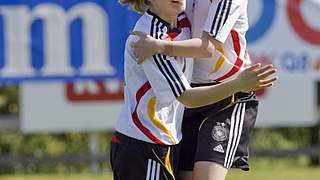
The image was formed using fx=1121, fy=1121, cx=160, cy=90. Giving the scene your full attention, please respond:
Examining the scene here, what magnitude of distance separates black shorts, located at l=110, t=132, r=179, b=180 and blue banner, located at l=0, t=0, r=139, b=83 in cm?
707

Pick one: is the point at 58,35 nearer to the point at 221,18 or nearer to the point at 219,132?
the point at 219,132

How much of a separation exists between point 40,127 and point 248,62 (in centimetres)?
749

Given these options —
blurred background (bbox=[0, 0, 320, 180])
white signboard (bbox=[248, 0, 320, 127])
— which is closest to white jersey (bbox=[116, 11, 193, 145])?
blurred background (bbox=[0, 0, 320, 180])

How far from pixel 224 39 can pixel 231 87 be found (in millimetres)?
297

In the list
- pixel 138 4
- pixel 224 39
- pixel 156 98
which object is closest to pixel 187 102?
pixel 156 98

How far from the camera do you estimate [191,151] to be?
5227mm

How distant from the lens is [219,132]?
5.10 m

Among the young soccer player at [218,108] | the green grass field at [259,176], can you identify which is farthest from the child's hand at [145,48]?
the green grass field at [259,176]

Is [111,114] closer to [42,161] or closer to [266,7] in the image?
[42,161]

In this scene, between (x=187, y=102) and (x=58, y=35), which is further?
(x=58, y=35)

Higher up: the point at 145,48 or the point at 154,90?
the point at 145,48

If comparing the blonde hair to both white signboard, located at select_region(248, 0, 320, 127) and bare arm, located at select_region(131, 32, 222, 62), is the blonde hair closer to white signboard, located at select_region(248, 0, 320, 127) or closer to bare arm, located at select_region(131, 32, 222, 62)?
bare arm, located at select_region(131, 32, 222, 62)

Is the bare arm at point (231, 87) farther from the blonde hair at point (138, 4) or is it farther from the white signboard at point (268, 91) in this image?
the white signboard at point (268, 91)

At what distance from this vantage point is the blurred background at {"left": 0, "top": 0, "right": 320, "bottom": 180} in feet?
39.5
